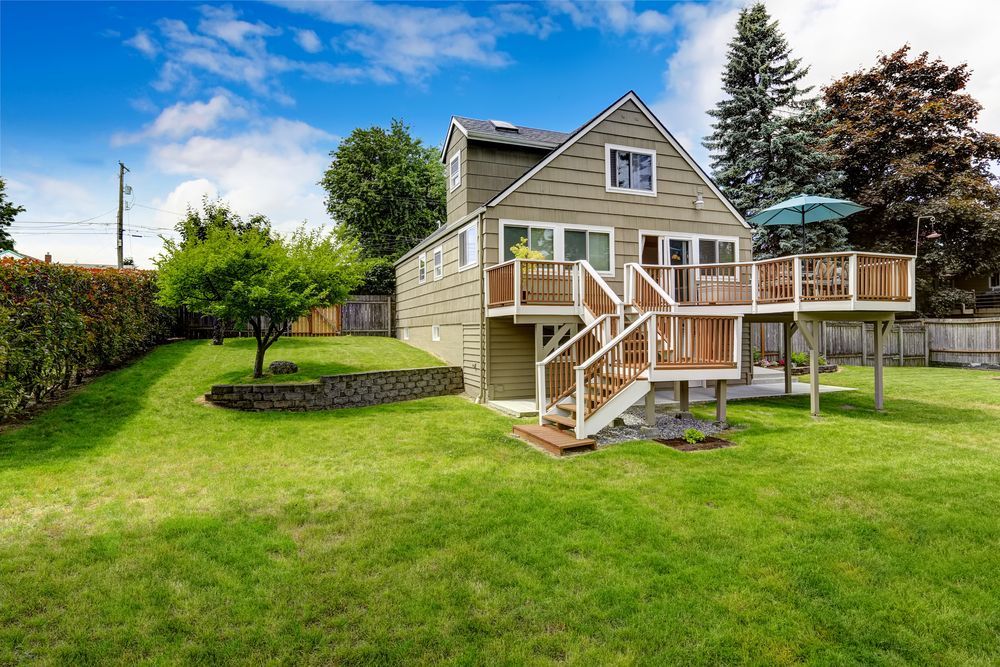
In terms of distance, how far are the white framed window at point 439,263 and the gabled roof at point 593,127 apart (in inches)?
119

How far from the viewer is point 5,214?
17.7 metres

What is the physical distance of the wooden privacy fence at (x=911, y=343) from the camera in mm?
19219

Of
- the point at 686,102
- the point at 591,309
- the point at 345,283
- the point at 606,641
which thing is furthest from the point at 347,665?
the point at 686,102

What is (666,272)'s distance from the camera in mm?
12070

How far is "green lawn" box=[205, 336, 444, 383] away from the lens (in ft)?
40.1

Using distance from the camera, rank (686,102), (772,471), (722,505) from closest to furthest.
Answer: (722,505) → (772,471) → (686,102)

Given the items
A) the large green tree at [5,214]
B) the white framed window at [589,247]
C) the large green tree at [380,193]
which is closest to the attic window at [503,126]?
the white framed window at [589,247]

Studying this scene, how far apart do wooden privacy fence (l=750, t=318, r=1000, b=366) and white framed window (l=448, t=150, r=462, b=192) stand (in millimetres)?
13346

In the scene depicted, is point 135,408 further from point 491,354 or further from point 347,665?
point 347,665

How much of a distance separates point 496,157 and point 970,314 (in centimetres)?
2721

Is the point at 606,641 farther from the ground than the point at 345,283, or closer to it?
closer to it

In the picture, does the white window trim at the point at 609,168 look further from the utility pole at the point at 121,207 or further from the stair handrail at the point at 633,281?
the utility pole at the point at 121,207

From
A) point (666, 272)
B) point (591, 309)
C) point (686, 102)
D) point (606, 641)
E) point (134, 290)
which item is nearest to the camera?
point (606, 641)

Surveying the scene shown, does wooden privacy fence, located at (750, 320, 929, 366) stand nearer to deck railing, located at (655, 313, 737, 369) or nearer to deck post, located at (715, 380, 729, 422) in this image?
deck post, located at (715, 380, 729, 422)
